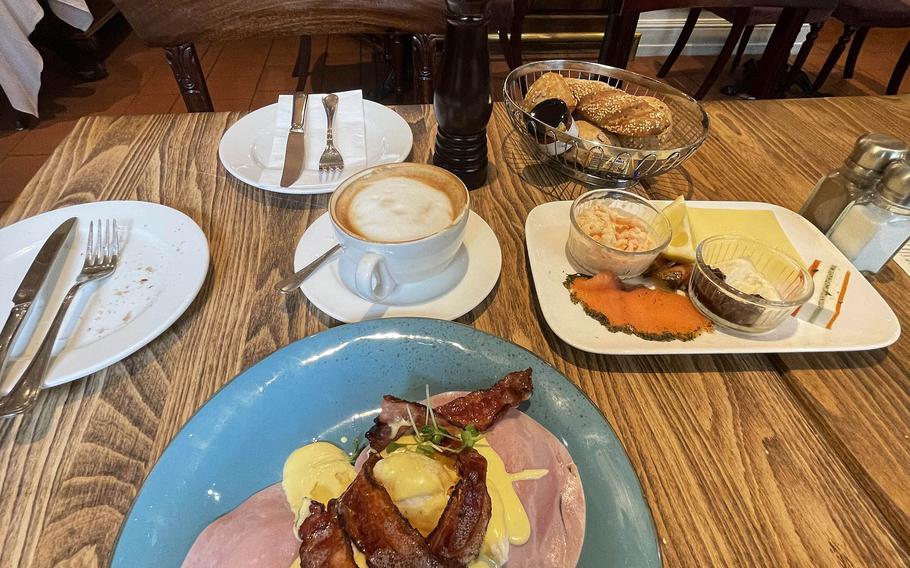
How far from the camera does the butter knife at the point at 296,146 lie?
3.53 feet

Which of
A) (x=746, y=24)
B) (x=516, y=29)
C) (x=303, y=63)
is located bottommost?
(x=303, y=63)

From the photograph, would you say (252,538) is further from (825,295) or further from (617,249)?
(825,295)

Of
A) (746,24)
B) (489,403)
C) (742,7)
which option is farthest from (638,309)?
(746,24)

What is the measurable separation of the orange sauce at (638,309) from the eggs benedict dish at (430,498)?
23 centimetres

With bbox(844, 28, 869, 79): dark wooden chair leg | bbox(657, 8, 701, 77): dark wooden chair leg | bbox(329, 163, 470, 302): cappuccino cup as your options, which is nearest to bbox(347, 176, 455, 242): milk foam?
bbox(329, 163, 470, 302): cappuccino cup

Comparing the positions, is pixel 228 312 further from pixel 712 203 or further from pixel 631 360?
pixel 712 203

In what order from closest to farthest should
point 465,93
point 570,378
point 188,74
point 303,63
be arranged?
point 570,378, point 465,93, point 188,74, point 303,63

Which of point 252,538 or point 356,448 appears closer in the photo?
point 252,538

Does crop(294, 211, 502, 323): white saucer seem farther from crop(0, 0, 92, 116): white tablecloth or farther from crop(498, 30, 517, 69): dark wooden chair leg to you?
crop(0, 0, 92, 116): white tablecloth

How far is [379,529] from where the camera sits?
22.3 inches

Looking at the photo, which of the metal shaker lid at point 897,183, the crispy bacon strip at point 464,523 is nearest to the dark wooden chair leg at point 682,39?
the metal shaker lid at point 897,183

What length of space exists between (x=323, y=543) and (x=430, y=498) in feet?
0.44

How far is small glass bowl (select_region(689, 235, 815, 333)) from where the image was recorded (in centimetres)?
79

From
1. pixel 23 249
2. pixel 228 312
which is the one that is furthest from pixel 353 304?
pixel 23 249
